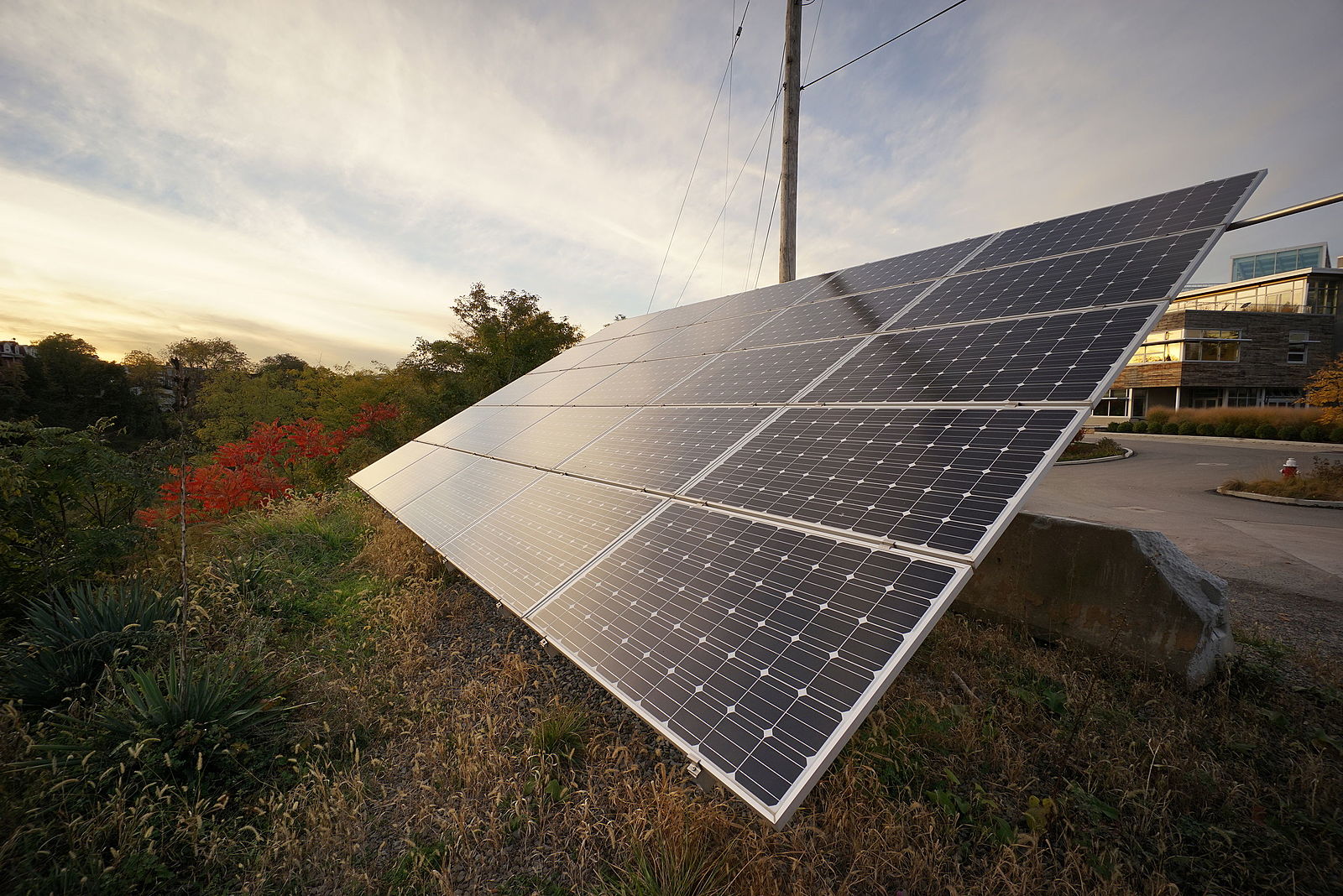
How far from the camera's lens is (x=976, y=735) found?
11.8 feet

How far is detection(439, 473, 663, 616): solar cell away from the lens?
3.86 m

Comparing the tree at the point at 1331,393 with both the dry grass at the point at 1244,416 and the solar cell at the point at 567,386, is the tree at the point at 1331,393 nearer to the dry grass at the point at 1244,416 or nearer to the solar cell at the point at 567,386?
the dry grass at the point at 1244,416

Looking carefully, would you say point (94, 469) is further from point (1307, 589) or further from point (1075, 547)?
point (1307, 589)

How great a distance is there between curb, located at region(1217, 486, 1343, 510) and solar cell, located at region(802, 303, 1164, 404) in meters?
15.1

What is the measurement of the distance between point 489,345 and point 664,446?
67.3ft

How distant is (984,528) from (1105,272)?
3.60m

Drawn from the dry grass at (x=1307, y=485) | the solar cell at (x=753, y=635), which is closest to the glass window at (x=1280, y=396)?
the dry grass at (x=1307, y=485)

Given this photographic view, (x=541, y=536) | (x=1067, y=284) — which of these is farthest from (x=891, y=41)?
(x=541, y=536)

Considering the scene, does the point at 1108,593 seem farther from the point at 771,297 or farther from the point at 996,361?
the point at 771,297

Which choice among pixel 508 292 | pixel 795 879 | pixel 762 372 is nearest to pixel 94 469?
pixel 762 372

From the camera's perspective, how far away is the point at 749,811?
2975mm

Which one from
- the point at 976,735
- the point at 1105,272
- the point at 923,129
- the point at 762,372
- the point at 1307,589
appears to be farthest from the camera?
the point at 923,129

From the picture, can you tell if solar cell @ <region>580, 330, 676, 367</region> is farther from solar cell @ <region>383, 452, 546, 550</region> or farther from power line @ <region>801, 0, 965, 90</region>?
power line @ <region>801, 0, 965, 90</region>

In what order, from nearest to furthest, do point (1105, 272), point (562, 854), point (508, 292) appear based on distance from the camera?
point (562, 854) < point (1105, 272) < point (508, 292)
